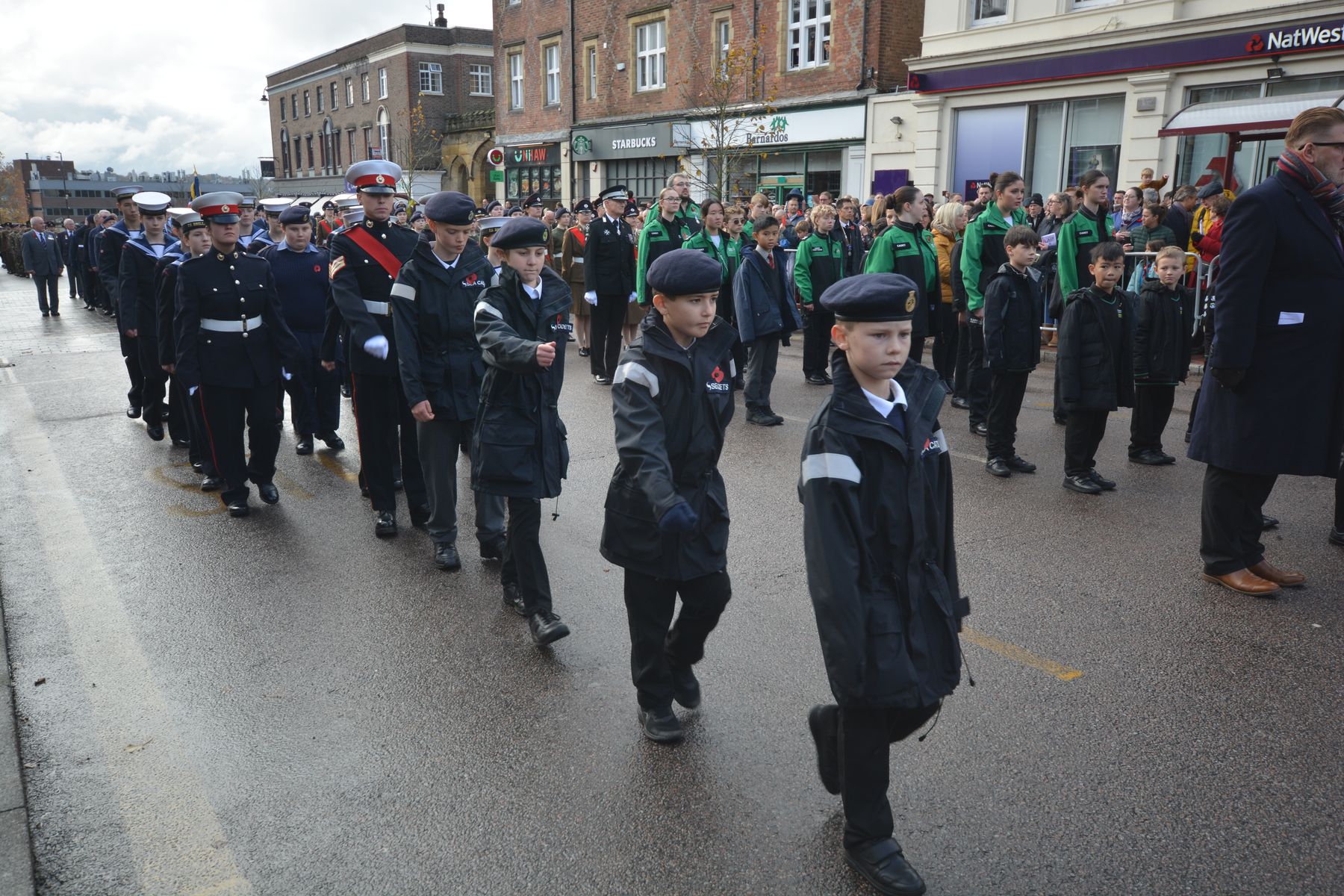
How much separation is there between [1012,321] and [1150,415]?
1.40 m

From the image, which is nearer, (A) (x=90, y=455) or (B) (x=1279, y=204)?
(B) (x=1279, y=204)

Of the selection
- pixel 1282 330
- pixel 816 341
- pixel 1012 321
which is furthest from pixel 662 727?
pixel 816 341

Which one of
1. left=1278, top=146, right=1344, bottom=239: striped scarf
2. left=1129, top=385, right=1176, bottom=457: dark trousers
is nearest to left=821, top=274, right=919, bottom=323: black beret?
left=1278, top=146, right=1344, bottom=239: striped scarf

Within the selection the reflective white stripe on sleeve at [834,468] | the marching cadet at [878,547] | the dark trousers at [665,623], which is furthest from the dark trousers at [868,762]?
the dark trousers at [665,623]

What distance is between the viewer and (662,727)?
12.7 feet

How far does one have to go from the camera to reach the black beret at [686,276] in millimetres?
3533

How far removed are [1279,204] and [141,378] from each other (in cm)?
975

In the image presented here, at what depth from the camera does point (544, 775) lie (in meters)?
3.67

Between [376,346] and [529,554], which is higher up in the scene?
[376,346]

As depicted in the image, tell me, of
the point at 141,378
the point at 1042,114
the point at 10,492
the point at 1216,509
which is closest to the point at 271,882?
the point at 1216,509

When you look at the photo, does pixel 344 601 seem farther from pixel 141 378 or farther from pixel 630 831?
pixel 141 378

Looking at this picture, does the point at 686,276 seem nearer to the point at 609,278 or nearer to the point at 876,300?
the point at 876,300

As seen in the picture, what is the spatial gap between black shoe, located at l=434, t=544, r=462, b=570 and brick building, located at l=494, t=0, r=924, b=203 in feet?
58.9

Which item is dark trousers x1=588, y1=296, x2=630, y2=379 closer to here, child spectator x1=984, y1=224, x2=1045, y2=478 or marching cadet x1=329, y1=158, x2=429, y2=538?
child spectator x1=984, y1=224, x2=1045, y2=478
